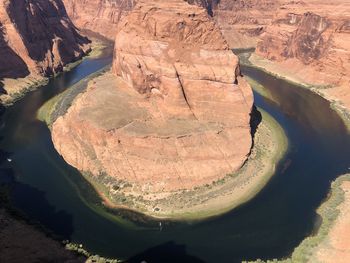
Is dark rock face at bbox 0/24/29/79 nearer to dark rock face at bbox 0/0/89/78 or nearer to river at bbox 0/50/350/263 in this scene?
dark rock face at bbox 0/0/89/78

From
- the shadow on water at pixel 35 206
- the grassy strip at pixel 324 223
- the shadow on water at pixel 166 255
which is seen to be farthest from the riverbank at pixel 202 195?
the grassy strip at pixel 324 223

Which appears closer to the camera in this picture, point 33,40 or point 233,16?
point 33,40

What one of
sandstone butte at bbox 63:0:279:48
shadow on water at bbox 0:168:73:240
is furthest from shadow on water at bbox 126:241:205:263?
sandstone butte at bbox 63:0:279:48

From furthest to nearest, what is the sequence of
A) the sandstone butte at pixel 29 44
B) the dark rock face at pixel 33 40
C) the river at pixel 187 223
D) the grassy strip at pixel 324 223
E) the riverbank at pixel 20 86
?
the dark rock face at pixel 33 40
the sandstone butte at pixel 29 44
the riverbank at pixel 20 86
the river at pixel 187 223
the grassy strip at pixel 324 223

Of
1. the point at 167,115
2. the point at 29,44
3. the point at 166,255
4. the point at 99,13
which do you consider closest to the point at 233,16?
the point at 99,13

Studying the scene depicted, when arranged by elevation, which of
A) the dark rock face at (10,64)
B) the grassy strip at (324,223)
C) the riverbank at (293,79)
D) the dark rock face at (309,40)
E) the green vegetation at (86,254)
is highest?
the dark rock face at (10,64)

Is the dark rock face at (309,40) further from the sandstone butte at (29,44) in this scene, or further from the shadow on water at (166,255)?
the shadow on water at (166,255)

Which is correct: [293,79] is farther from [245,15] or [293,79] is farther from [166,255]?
[166,255]
